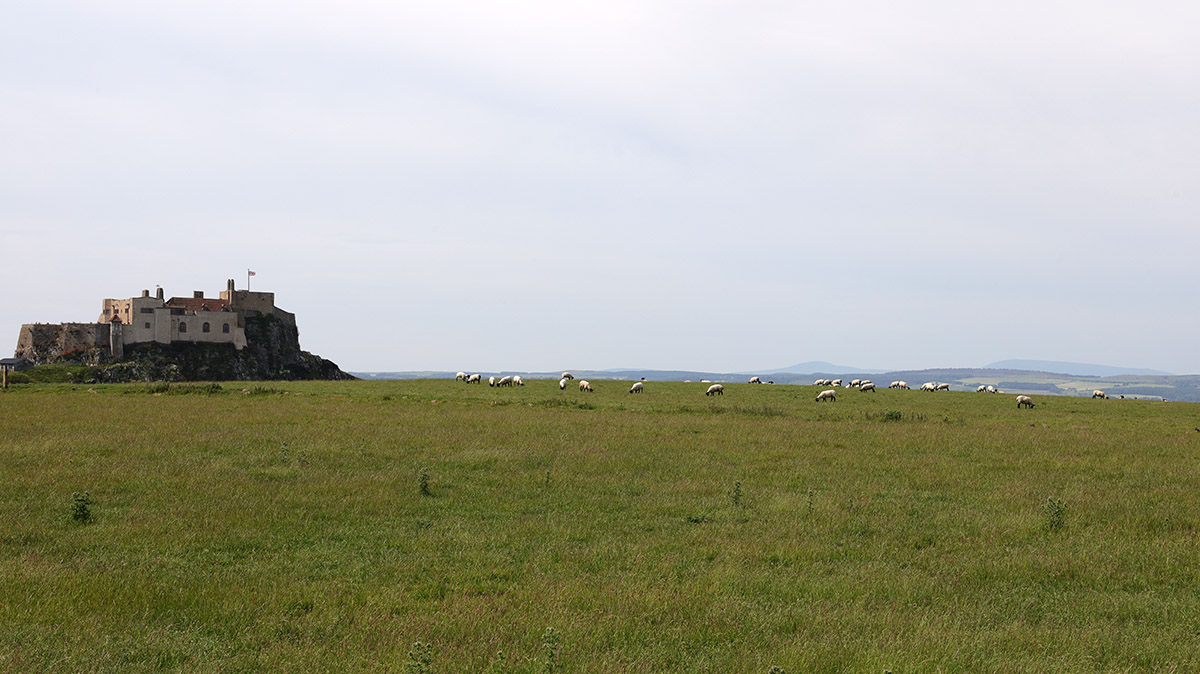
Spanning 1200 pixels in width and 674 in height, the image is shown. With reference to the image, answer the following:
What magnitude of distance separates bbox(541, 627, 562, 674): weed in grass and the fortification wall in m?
124

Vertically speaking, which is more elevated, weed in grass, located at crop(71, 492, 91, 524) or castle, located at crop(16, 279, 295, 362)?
castle, located at crop(16, 279, 295, 362)

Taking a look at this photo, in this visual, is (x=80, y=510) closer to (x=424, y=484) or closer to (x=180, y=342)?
(x=424, y=484)

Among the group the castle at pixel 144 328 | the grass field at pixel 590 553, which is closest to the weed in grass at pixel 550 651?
the grass field at pixel 590 553

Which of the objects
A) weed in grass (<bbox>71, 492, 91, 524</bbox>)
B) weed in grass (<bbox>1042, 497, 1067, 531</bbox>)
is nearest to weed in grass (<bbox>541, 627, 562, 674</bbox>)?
weed in grass (<bbox>71, 492, 91, 524</bbox>)

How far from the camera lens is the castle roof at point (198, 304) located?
120 meters

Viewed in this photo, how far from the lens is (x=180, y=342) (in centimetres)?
11569

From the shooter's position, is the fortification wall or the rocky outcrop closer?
the rocky outcrop

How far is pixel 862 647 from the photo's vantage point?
746cm

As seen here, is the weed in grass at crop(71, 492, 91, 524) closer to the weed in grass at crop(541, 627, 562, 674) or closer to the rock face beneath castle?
the weed in grass at crop(541, 627, 562, 674)

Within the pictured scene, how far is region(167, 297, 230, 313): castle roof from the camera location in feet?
393

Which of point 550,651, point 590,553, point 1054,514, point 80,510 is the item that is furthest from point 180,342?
point 550,651

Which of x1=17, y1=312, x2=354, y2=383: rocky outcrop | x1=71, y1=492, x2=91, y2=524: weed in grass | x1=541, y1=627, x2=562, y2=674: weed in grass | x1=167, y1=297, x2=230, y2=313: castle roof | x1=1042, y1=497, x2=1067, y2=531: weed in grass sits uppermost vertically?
x1=167, y1=297, x2=230, y2=313: castle roof

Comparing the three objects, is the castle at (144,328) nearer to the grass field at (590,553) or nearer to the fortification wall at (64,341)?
the fortification wall at (64,341)

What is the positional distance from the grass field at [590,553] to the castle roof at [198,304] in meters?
107
